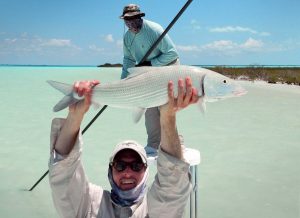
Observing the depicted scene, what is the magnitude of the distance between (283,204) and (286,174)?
106cm

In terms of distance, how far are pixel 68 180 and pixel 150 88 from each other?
0.50m

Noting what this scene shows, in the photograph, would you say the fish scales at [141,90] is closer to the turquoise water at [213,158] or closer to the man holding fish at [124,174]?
the man holding fish at [124,174]

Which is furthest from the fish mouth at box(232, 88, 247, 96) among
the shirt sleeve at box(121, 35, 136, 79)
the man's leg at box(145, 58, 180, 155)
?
the shirt sleeve at box(121, 35, 136, 79)

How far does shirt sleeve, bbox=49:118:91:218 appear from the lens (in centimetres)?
167

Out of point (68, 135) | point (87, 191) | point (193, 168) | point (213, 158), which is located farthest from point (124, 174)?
point (213, 158)

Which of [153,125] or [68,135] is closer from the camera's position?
[68,135]

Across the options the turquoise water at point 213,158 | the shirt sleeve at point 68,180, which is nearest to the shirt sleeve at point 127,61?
the turquoise water at point 213,158

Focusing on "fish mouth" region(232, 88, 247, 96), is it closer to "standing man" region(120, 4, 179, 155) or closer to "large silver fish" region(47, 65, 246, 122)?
"large silver fish" region(47, 65, 246, 122)

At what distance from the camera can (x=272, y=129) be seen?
830 centimetres

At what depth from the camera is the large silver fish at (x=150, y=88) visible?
1.52 metres

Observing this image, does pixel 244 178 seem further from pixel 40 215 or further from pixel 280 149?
pixel 40 215

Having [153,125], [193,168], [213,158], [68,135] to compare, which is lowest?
[213,158]

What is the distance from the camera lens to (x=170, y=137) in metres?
1.60

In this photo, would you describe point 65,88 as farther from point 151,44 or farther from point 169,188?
point 151,44
